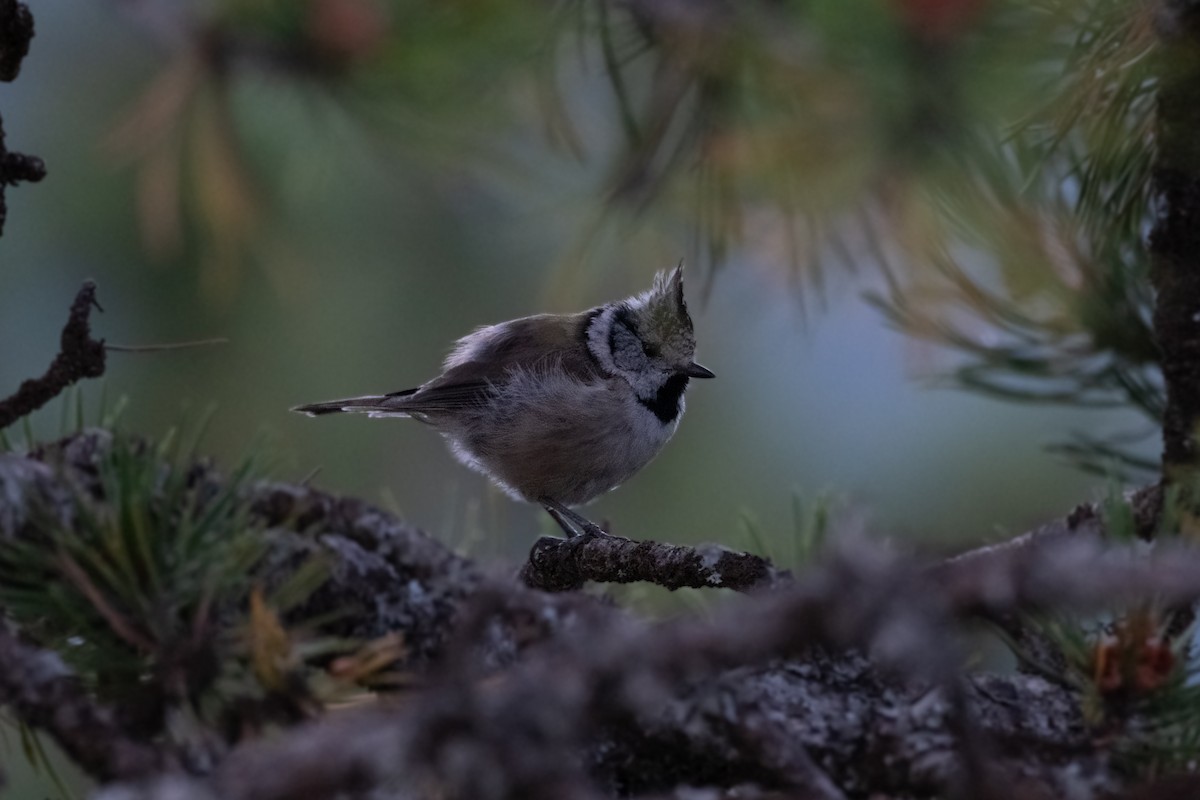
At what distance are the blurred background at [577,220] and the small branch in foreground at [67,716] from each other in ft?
1.20

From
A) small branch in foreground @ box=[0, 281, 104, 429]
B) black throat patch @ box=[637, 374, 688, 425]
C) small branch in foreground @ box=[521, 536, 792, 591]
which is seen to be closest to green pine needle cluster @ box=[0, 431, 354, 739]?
small branch in foreground @ box=[0, 281, 104, 429]

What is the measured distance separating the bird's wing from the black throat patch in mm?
160

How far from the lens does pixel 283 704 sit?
3.69 ft

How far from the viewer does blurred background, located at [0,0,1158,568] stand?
2.20 m

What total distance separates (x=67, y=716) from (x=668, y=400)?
2.38 m

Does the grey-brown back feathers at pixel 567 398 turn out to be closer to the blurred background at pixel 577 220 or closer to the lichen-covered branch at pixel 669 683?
the blurred background at pixel 577 220

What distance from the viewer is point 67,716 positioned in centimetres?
100

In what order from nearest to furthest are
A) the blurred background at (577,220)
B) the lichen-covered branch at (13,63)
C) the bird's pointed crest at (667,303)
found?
the lichen-covered branch at (13,63) < the blurred background at (577,220) < the bird's pointed crest at (667,303)

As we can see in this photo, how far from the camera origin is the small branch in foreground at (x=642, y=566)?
1611 mm

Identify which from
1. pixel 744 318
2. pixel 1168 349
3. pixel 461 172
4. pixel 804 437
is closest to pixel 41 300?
pixel 461 172

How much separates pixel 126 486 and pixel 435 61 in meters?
1.61

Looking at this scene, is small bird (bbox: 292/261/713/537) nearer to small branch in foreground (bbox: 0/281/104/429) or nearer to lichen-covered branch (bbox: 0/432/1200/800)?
lichen-covered branch (bbox: 0/432/1200/800)

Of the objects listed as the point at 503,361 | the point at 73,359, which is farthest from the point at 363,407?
the point at 73,359

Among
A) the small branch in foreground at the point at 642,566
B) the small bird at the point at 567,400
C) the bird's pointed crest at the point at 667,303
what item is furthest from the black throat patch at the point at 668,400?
the small branch in foreground at the point at 642,566
